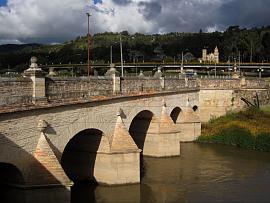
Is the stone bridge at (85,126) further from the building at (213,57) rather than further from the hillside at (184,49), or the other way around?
the building at (213,57)

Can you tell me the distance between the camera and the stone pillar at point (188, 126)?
42.9m

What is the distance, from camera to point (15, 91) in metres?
18.4

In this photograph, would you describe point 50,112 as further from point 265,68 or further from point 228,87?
point 265,68

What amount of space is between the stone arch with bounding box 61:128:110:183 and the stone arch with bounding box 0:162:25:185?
653 centimetres

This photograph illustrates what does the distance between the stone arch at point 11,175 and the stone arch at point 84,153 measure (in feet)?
21.4

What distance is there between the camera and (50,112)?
20.2 m

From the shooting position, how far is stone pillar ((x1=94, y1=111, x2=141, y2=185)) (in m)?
25.5

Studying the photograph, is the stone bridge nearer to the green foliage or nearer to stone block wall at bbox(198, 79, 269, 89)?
the green foliage

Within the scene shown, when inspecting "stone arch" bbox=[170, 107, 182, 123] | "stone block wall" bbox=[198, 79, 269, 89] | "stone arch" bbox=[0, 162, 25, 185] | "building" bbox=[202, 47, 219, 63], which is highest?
"building" bbox=[202, 47, 219, 63]

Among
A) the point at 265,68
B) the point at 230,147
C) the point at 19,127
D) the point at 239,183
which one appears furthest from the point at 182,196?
the point at 265,68

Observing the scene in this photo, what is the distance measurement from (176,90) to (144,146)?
7.27m

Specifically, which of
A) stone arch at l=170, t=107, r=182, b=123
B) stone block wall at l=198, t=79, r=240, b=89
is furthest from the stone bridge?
stone block wall at l=198, t=79, r=240, b=89

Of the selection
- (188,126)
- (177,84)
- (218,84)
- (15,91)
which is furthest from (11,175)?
(218,84)

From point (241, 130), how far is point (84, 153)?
2026cm
